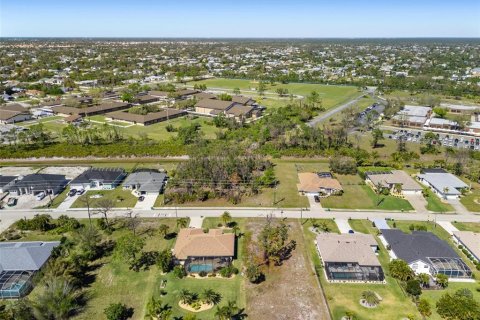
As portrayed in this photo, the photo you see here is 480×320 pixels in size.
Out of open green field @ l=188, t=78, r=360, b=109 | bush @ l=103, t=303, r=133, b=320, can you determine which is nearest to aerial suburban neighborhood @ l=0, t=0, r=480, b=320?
bush @ l=103, t=303, r=133, b=320

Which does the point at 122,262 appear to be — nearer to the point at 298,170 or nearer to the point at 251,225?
the point at 251,225

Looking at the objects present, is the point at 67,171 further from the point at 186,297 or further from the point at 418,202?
the point at 418,202

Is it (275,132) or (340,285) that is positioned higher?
(275,132)

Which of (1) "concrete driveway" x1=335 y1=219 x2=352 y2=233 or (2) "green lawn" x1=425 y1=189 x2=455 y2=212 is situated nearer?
(1) "concrete driveway" x1=335 y1=219 x2=352 y2=233

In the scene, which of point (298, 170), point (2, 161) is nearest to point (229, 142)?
point (298, 170)

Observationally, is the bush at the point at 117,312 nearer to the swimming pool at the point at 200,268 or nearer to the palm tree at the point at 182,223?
the swimming pool at the point at 200,268

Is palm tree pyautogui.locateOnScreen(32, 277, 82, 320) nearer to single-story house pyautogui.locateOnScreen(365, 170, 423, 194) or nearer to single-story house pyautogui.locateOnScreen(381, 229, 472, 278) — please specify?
single-story house pyautogui.locateOnScreen(381, 229, 472, 278)
